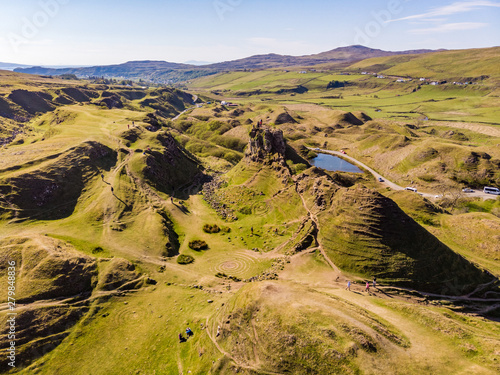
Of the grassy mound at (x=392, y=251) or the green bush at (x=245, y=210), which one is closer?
the grassy mound at (x=392, y=251)

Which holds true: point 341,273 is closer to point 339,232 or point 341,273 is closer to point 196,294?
point 339,232

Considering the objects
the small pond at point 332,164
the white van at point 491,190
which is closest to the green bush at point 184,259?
the small pond at point 332,164

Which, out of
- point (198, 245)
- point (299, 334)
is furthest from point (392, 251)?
point (198, 245)

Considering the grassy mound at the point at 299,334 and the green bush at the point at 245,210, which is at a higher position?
the grassy mound at the point at 299,334

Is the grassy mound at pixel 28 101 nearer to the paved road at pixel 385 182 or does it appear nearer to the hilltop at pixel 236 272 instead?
the hilltop at pixel 236 272

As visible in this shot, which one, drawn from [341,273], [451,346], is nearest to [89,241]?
[341,273]

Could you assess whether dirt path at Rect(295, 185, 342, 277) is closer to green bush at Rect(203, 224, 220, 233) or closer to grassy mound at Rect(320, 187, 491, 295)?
grassy mound at Rect(320, 187, 491, 295)

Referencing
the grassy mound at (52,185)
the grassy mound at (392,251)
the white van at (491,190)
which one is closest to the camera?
the grassy mound at (392,251)
